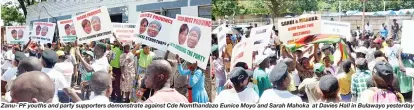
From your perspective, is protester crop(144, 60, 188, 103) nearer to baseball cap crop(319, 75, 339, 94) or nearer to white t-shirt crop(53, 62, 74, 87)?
baseball cap crop(319, 75, 339, 94)

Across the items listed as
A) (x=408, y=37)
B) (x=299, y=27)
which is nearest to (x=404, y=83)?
(x=408, y=37)

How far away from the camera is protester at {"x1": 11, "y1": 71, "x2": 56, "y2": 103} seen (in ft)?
11.3

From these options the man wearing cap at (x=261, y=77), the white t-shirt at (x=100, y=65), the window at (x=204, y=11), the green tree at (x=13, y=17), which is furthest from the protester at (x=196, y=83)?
the green tree at (x=13, y=17)

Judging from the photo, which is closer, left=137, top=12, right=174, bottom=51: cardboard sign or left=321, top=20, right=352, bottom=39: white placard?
left=137, top=12, right=174, bottom=51: cardboard sign

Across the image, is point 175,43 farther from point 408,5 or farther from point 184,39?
point 408,5

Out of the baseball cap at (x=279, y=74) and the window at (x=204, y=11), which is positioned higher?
the window at (x=204, y=11)

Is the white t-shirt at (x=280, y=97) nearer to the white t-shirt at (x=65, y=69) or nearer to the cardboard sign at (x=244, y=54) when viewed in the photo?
the cardboard sign at (x=244, y=54)

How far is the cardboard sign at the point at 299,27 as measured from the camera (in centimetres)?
699

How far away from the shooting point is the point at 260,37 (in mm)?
6531

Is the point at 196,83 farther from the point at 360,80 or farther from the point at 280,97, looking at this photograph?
the point at 280,97

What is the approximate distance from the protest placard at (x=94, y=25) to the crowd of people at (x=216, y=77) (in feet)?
0.61

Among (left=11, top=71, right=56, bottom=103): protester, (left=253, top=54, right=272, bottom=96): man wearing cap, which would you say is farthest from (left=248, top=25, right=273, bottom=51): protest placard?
(left=11, top=71, right=56, bottom=103): protester

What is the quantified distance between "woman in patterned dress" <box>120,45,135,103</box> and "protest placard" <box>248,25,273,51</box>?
2794 millimetres

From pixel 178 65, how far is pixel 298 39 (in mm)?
1616
